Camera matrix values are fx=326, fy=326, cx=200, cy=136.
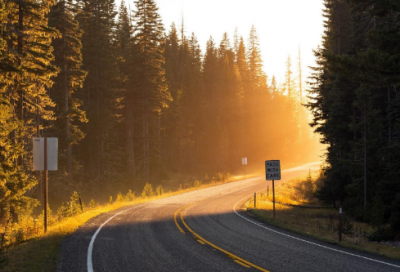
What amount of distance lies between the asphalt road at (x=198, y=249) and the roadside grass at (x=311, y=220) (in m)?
1.10

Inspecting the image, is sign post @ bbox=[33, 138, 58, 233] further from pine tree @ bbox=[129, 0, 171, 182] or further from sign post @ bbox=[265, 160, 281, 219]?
pine tree @ bbox=[129, 0, 171, 182]

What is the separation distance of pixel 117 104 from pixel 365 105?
28545 millimetres

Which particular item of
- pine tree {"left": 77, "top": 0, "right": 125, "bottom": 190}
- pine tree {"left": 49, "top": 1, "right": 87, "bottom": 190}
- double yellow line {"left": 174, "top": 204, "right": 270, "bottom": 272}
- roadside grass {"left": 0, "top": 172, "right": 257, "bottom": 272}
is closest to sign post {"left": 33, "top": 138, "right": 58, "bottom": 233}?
roadside grass {"left": 0, "top": 172, "right": 257, "bottom": 272}

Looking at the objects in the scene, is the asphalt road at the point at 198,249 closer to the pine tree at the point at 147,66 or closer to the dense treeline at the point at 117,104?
the dense treeline at the point at 117,104

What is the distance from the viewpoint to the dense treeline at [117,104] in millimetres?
19891

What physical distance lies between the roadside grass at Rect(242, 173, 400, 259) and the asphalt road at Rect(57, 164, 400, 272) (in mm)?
1102

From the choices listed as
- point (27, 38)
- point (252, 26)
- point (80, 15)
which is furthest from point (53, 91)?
point (252, 26)

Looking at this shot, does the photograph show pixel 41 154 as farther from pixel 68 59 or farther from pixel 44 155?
pixel 68 59

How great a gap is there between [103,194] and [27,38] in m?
22.3

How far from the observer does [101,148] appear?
127 ft

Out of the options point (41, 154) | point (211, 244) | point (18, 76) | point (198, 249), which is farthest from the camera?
point (18, 76)

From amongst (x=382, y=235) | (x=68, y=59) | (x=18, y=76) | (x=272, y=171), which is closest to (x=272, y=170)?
(x=272, y=171)

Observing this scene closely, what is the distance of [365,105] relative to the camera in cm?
2373

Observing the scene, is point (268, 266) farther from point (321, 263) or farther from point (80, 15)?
point (80, 15)
